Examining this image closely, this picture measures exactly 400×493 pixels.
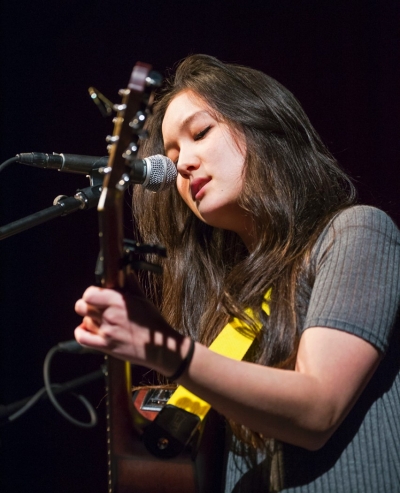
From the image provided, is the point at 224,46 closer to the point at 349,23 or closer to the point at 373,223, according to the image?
the point at 349,23

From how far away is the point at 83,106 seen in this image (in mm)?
2797

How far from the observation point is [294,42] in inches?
106

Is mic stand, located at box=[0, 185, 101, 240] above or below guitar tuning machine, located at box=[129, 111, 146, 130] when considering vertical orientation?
below

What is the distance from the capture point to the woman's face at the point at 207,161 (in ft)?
5.61

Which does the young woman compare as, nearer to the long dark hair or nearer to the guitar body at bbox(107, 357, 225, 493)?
the long dark hair

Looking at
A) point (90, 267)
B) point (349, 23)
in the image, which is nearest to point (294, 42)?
point (349, 23)

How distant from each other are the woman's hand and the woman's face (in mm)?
714

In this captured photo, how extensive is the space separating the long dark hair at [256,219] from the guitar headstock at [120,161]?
0.53m

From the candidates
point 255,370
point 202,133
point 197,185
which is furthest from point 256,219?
point 255,370

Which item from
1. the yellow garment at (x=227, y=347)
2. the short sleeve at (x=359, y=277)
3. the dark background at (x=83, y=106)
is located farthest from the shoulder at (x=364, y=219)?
the dark background at (x=83, y=106)

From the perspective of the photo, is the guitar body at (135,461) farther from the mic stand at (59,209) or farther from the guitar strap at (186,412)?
the mic stand at (59,209)

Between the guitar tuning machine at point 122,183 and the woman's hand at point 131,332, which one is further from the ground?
the guitar tuning machine at point 122,183

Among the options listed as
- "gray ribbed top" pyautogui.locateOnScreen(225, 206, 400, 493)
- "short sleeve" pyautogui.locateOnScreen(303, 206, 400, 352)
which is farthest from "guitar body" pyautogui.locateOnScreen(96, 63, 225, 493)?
"short sleeve" pyautogui.locateOnScreen(303, 206, 400, 352)

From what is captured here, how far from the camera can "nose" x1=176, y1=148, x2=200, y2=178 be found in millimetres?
1720
